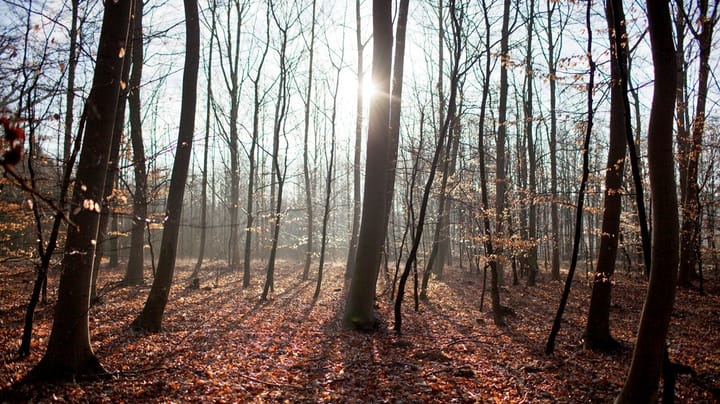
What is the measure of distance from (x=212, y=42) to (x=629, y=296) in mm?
19122

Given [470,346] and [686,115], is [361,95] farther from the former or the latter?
[686,115]

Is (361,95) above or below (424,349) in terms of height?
above

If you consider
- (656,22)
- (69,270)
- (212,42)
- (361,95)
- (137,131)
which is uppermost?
(212,42)

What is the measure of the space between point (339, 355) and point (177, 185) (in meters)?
4.41

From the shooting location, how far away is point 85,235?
4.39 m

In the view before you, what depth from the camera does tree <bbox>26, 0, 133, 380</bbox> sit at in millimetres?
4324

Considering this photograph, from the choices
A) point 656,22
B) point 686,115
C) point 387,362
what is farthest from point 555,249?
point 656,22

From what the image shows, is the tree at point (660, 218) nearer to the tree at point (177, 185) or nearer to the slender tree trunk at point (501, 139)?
the slender tree trunk at point (501, 139)

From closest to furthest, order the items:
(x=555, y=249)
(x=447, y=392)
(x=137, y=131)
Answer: (x=447, y=392) < (x=137, y=131) < (x=555, y=249)

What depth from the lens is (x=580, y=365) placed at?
5.98m

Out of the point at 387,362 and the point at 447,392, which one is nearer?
the point at 447,392

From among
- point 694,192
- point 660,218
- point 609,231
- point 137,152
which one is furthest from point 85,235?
point 694,192

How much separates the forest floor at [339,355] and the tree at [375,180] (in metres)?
0.78

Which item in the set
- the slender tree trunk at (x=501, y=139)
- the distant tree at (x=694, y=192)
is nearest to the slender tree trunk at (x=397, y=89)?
the slender tree trunk at (x=501, y=139)
